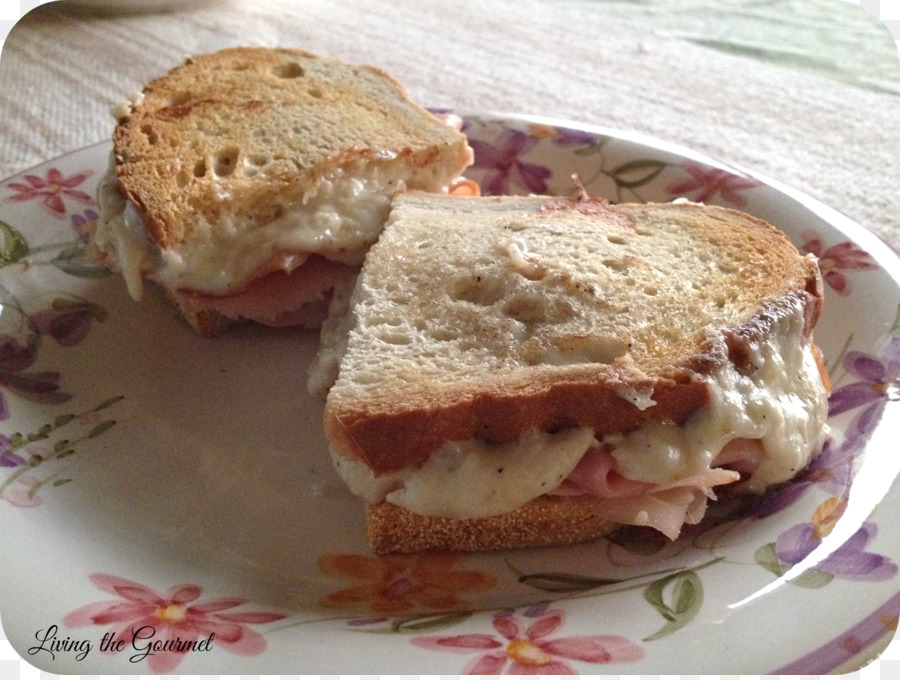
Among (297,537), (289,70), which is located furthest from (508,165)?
(297,537)

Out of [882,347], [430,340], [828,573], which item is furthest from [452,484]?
[882,347]

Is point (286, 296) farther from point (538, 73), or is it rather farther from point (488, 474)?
point (538, 73)

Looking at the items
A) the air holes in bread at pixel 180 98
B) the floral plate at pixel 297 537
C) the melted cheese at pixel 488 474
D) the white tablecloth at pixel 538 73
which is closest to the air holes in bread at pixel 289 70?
the air holes in bread at pixel 180 98

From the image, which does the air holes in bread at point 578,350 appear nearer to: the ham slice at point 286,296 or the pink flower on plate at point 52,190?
the ham slice at point 286,296

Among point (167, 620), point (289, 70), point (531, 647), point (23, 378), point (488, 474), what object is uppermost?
point (289, 70)

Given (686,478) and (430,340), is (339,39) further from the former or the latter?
(686,478)

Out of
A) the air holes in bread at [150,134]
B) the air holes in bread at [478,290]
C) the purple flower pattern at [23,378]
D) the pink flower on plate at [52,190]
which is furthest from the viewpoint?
the pink flower on plate at [52,190]

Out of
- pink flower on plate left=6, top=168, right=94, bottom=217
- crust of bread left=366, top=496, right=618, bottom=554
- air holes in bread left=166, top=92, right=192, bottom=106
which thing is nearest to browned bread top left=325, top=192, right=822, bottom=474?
crust of bread left=366, top=496, right=618, bottom=554
